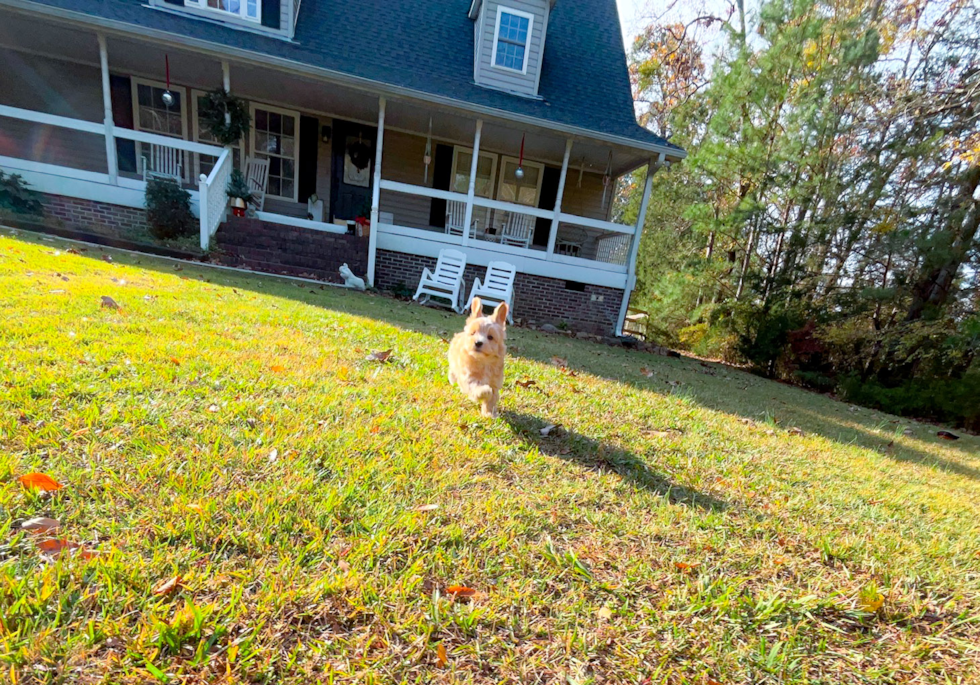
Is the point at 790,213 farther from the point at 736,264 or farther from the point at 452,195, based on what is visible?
the point at 452,195

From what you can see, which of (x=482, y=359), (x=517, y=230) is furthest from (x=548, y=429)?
(x=517, y=230)

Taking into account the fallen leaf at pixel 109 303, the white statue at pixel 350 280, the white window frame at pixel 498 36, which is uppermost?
the white window frame at pixel 498 36

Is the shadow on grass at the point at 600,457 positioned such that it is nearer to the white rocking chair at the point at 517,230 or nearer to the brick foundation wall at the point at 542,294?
the brick foundation wall at the point at 542,294

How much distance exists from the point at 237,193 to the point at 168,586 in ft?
33.6

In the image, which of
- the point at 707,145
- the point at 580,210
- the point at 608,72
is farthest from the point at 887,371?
the point at 608,72

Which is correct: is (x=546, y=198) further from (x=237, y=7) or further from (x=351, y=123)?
(x=237, y=7)

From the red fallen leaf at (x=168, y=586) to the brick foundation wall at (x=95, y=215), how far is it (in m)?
10.1

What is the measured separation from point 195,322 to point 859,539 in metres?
5.05

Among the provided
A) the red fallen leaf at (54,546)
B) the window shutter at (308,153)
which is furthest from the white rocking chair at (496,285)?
the red fallen leaf at (54,546)

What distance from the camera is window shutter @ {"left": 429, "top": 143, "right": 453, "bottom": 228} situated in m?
12.3

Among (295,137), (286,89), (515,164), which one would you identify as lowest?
(295,137)

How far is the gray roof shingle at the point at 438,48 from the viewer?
9023 millimetres

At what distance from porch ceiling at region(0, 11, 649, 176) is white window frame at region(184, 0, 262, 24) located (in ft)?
4.06

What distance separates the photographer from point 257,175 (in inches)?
450
